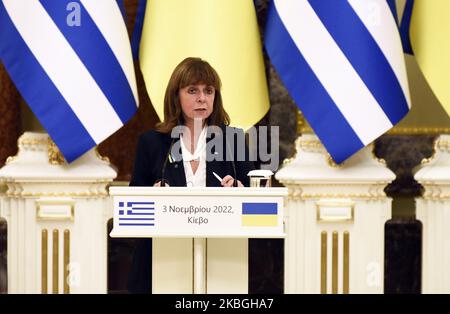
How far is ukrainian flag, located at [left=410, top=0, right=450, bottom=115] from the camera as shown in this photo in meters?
3.66

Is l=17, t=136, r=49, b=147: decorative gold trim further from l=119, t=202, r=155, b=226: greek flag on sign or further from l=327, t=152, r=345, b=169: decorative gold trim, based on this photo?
l=119, t=202, r=155, b=226: greek flag on sign

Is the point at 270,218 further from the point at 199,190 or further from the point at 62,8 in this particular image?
the point at 62,8

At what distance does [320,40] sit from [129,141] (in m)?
1.39

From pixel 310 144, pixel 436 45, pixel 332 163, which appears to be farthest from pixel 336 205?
pixel 436 45

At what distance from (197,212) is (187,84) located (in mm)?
520

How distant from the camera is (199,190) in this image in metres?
2.47

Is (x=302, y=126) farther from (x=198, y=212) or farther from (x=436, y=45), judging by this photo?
(x=198, y=212)

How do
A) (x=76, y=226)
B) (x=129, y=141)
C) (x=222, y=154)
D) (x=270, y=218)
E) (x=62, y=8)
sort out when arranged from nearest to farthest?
(x=270, y=218)
(x=222, y=154)
(x=62, y=8)
(x=76, y=226)
(x=129, y=141)

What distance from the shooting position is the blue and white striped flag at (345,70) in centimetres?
359

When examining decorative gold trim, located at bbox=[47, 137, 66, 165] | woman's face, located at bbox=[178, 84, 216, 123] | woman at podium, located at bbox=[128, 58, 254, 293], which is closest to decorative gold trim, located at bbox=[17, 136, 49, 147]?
decorative gold trim, located at bbox=[47, 137, 66, 165]

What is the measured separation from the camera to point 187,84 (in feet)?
9.16

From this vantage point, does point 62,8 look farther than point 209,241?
Yes

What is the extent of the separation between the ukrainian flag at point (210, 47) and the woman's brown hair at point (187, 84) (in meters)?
0.82

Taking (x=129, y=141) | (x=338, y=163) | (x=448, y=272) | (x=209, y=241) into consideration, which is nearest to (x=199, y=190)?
(x=209, y=241)
